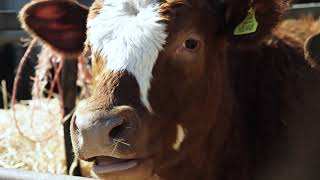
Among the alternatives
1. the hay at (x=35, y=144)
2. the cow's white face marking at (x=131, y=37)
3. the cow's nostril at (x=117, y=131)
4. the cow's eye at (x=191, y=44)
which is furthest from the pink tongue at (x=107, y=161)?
the hay at (x=35, y=144)

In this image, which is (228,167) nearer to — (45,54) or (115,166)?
(115,166)

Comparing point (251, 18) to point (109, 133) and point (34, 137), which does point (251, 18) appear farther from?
point (34, 137)

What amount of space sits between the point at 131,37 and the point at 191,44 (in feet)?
1.02

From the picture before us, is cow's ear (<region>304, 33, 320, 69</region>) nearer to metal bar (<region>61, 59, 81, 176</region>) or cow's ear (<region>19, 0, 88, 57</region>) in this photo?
cow's ear (<region>19, 0, 88, 57</region>)

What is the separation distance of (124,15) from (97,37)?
16cm

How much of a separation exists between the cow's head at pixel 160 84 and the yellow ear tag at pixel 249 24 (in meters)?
0.02

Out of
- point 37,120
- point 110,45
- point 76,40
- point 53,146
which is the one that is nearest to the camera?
point 110,45

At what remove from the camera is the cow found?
3018mm

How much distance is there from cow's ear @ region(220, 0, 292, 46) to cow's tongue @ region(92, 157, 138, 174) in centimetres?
85

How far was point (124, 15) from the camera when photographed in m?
3.26

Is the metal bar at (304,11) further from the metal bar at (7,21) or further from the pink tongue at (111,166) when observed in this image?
the pink tongue at (111,166)

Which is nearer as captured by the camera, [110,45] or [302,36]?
[110,45]

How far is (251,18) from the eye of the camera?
11.2ft

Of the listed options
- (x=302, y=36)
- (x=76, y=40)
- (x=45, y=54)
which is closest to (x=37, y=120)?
(x=45, y=54)
